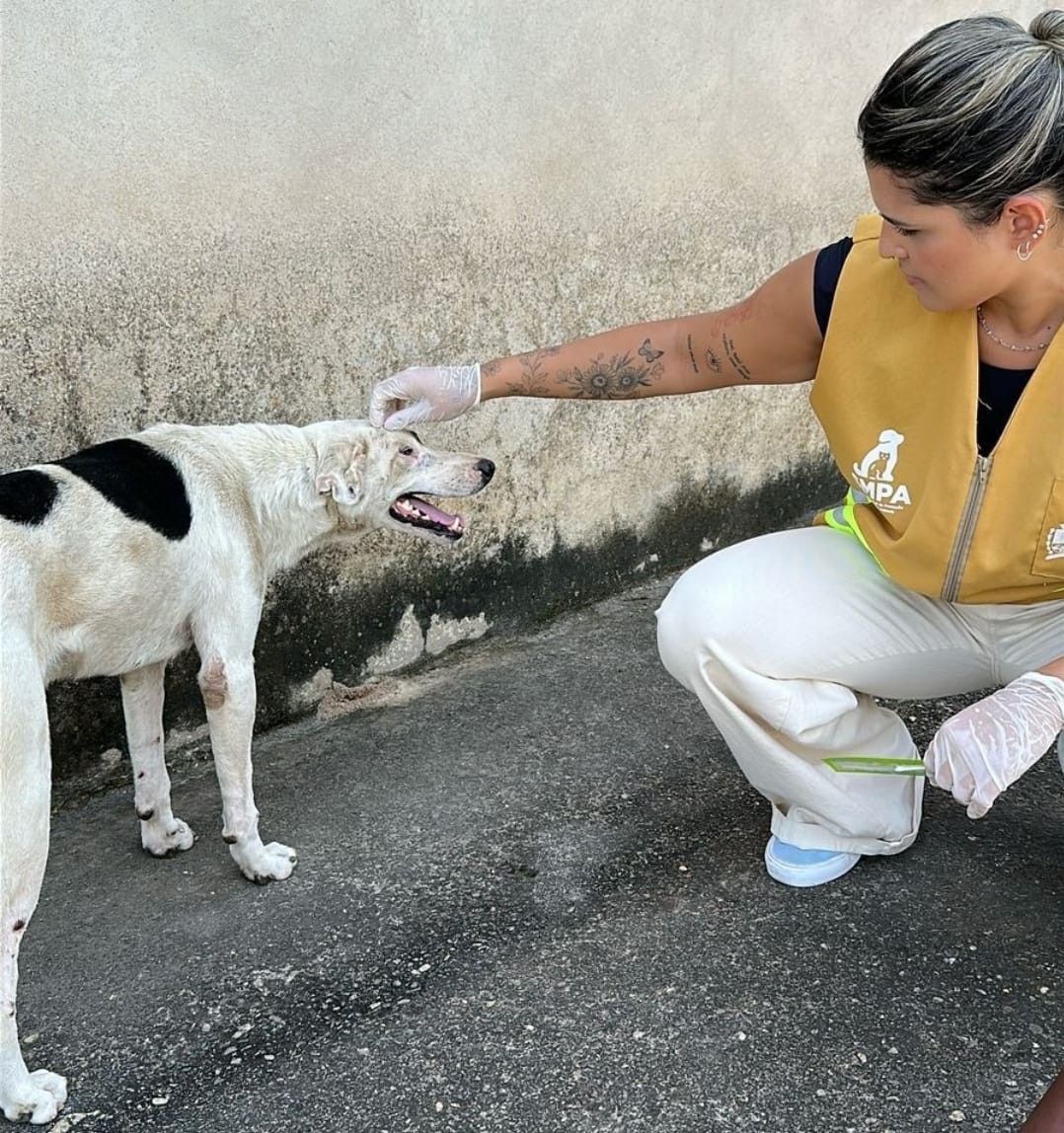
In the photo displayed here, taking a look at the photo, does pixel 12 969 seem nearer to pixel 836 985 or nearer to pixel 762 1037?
pixel 762 1037

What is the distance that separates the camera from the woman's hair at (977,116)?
6.66 feet

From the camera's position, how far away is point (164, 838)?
3.05 metres

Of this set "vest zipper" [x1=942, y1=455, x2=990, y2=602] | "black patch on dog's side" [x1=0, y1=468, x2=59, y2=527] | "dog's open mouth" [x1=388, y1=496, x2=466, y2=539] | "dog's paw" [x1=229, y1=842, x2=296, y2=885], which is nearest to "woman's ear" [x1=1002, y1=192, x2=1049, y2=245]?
"vest zipper" [x1=942, y1=455, x2=990, y2=602]

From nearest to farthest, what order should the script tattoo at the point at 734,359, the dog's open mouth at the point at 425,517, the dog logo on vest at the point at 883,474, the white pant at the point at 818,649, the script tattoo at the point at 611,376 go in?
the dog logo on vest at the point at 883,474 < the white pant at the point at 818,649 < the script tattoo at the point at 734,359 < the script tattoo at the point at 611,376 < the dog's open mouth at the point at 425,517

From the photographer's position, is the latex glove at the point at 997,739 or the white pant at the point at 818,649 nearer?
the latex glove at the point at 997,739

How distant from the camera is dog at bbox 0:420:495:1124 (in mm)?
2258

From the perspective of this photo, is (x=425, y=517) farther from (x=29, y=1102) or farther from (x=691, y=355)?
(x=29, y=1102)

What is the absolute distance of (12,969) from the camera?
7.36ft

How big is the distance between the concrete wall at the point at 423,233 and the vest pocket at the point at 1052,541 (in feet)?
6.41

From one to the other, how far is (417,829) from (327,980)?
612 mm

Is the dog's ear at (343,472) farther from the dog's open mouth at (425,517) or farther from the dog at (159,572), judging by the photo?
the dog's open mouth at (425,517)

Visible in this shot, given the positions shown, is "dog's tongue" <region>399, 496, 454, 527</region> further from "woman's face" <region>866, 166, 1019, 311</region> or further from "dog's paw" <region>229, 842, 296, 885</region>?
"woman's face" <region>866, 166, 1019, 311</region>

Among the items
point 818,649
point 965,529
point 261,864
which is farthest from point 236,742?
point 965,529

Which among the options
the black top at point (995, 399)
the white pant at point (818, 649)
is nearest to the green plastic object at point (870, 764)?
the white pant at point (818, 649)
